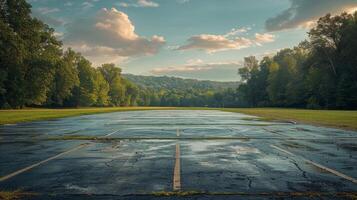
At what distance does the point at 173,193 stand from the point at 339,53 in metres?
83.1

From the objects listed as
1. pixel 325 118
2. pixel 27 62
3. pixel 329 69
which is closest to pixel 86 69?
pixel 27 62

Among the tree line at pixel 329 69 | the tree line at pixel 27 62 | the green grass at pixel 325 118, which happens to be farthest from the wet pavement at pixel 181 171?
the tree line at pixel 329 69

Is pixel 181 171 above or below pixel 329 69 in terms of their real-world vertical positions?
below

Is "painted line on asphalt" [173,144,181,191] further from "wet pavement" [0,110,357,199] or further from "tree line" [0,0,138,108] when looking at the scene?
"tree line" [0,0,138,108]

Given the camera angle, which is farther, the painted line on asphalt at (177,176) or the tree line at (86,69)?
the tree line at (86,69)

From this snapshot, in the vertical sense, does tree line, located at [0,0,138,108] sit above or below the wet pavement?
above

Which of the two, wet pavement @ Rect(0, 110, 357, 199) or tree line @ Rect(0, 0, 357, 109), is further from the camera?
tree line @ Rect(0, 0, 357, 109)

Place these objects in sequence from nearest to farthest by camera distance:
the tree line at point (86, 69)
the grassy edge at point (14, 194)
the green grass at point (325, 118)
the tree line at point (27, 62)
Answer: the grassy edge at point (14, 194), the green grass at point (325, 118), the tree line at point (27, 62), the tree line at point (86, 69)

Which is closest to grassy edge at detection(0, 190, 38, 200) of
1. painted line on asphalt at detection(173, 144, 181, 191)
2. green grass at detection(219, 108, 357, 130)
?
painted line on asphalt at detection(173, 144, 181, 191)

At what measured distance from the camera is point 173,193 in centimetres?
592

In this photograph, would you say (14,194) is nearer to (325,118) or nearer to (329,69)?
(325,118)

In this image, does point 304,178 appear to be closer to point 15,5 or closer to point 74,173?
point 74,173

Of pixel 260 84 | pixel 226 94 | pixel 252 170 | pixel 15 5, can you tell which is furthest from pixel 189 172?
pixel 226 94

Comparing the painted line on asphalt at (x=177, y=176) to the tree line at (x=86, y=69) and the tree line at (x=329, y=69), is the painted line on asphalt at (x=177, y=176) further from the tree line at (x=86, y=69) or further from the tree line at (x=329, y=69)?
the tree line at (x=329, y=69)
